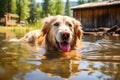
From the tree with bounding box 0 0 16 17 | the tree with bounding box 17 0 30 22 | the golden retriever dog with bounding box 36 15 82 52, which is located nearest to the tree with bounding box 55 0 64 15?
the tree with bounding box 17 0 30 22

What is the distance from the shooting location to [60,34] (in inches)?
210

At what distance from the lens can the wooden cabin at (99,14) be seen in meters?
23.0

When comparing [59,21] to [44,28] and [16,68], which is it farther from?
[16,68]

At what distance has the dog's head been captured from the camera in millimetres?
5457

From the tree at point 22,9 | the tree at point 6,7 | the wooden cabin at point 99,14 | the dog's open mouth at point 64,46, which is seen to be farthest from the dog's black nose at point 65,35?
the tree at point 22,9

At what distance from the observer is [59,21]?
618 cm

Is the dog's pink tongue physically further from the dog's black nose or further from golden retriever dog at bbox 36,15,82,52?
the dog's black nose

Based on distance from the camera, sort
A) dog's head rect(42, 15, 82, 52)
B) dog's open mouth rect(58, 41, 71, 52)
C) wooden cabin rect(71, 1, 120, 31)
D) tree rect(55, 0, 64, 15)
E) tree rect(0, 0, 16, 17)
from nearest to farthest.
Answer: dog's head rect(42, 15, 82, 52), dog's open mouth rect(58, 41, 71, 52), wooden cabin rect(71, 1, 120, 31), tree rect(0, 0, 16, 17), tree rect(55, 0, 64, 15)

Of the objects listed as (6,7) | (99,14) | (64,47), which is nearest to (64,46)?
(64,47)

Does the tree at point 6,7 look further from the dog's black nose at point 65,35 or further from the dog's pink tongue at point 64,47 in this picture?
the dog's black nose at point 65,35

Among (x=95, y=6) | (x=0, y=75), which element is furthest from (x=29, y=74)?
(x=95, y=6)

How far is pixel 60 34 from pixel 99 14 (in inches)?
810

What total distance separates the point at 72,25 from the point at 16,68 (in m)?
2.96

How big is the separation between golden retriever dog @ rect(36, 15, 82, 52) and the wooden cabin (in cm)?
1512
